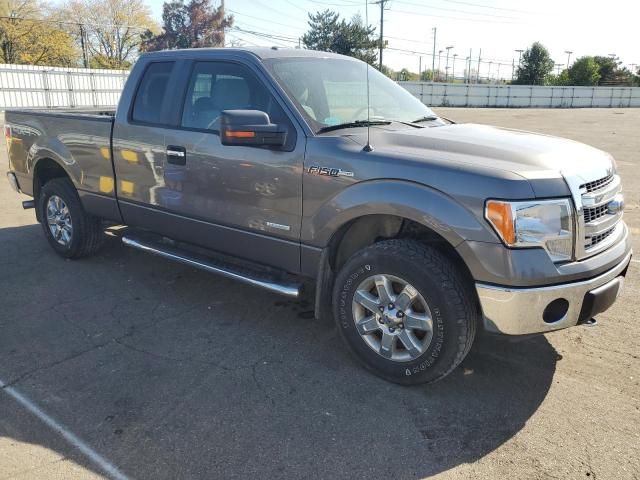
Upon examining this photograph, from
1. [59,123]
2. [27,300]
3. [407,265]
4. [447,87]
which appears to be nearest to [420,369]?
[407,265]

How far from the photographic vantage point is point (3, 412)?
3.11m

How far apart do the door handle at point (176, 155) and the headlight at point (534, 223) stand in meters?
2.37

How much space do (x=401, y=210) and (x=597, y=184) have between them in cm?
113

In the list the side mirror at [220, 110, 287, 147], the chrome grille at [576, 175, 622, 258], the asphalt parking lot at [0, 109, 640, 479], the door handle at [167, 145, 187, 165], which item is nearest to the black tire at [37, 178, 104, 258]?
the asphalt parking lot at [0, 109, 640, 479]

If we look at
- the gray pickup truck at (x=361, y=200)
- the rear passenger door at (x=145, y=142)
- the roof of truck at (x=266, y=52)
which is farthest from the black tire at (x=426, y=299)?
the rear passenger door at (x=145, y=142)

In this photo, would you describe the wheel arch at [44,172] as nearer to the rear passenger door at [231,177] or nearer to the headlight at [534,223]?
the rear passenger door at [231,177]

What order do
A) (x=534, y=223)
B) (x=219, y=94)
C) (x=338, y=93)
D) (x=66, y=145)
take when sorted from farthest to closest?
(x=66, y=145) < (x=219, y=94) < (x=338, y=93) < (x=534, y=223)

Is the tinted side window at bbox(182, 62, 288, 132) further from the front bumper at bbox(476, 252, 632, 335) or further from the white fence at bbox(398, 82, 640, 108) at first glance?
the white fence at bbox(398, 82, 640, 108)

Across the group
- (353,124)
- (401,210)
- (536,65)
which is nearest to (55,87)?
(353,124)

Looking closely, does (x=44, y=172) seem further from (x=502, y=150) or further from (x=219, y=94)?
(x=502, y=150)

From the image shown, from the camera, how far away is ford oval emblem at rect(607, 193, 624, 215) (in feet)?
10.8

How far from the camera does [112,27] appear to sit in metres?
55.1

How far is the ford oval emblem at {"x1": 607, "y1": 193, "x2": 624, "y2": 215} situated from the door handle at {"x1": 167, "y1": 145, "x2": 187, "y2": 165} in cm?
291

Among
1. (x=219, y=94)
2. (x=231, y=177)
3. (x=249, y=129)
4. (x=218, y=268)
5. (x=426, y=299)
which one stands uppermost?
(x=219, y=94)
